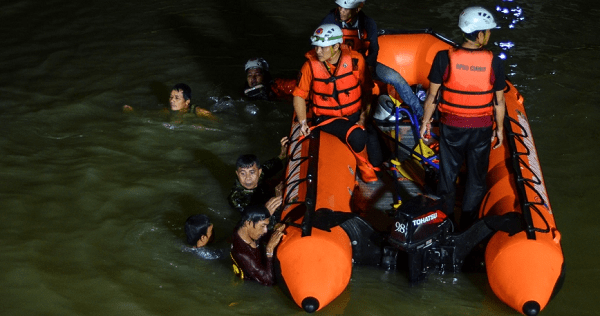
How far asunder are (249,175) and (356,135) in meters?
0.71

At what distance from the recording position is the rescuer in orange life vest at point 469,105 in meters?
3.27

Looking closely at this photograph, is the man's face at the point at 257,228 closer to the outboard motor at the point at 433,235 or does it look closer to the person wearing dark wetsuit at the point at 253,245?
the person wearing dark wetsuit at the point at 253,245

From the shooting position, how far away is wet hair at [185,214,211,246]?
3.55 metres

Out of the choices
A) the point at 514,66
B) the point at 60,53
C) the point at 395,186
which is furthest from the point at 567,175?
the point at 60,53

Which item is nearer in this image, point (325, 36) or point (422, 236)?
point (422, 236)

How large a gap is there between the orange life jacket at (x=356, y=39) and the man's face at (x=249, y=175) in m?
1.49

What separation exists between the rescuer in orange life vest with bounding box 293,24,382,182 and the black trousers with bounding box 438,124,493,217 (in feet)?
1.96

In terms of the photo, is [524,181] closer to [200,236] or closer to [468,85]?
[468,85]

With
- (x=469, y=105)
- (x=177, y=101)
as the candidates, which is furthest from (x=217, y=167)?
(x=469, y=105)

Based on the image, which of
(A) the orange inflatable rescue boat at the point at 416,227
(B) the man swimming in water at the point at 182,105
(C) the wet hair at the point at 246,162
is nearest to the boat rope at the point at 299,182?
(A) the orange inflatable rescue boat at the point at 416,227

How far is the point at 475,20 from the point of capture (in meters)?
3.21

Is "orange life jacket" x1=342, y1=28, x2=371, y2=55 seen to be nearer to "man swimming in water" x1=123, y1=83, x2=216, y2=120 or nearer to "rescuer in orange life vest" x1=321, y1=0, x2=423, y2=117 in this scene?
"rescuer in orange life vest" x1=321, y1=0, x2=423, y2=117

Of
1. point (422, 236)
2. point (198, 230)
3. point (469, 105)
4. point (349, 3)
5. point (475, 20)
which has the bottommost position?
point (198, 230)

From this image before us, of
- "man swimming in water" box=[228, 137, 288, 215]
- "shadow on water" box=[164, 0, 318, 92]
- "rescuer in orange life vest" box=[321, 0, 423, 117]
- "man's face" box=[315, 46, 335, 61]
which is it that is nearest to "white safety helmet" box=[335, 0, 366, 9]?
"rescuer in orange life vest" box=[321, 0, 423, 117]
